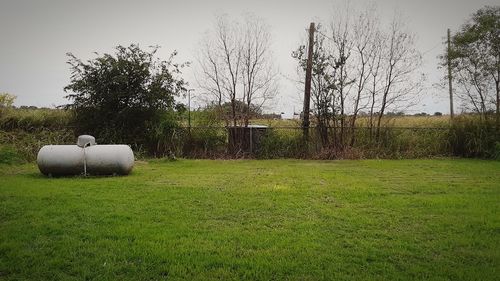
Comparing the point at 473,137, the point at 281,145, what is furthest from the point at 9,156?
the point at 473,137

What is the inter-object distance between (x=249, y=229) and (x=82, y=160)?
6.49 meters

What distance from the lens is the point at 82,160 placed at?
34.0 ft

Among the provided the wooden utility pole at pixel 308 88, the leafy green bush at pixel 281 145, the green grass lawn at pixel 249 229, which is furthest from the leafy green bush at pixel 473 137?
the green grass lawn at pixel 249 229

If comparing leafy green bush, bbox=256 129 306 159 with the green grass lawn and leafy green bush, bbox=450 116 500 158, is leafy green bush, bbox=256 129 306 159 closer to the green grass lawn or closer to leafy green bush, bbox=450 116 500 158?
leafy green bush, bbox=450 116 500 158

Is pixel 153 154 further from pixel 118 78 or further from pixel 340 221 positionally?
pixel 340 221

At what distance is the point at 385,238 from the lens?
16.8ft

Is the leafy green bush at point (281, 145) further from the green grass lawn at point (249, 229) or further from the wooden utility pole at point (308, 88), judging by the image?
the green grass lawn at point (249, 229)

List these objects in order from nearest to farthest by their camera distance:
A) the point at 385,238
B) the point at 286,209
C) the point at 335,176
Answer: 1. the point at 385,238
2. the point at 286,209
3. the point at 335,176

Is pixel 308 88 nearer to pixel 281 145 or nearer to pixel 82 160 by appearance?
pixel 281 145

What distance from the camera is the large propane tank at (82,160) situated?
33.7ft

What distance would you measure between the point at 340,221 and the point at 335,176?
462 cm

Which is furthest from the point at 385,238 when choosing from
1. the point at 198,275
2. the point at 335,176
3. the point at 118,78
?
the point at 118,78

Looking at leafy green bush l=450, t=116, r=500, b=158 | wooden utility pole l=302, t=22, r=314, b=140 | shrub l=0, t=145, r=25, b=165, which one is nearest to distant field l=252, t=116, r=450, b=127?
wooden utility pole l=302, t=22, r=314, b=140

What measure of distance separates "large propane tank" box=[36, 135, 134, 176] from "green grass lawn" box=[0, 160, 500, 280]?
0.79m
